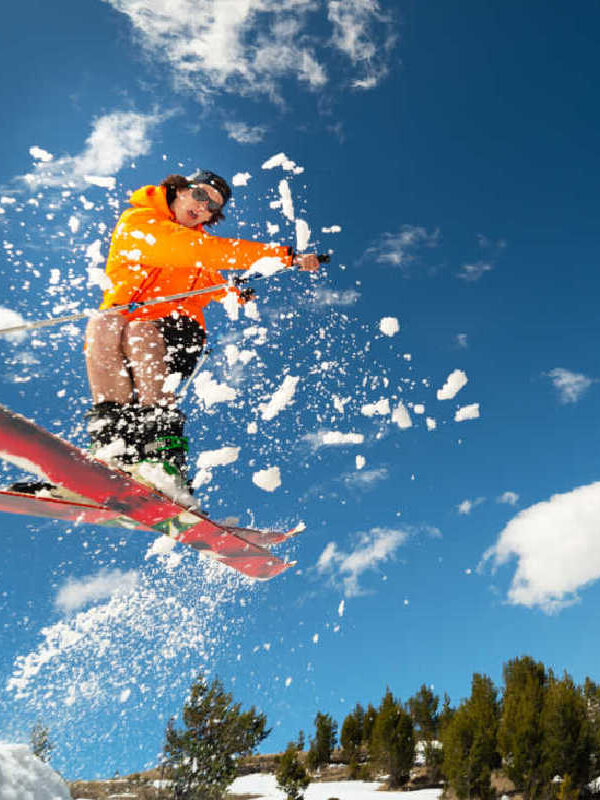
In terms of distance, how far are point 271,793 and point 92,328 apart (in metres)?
34.8

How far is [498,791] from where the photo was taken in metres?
23.5

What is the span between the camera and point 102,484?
4.02 metres

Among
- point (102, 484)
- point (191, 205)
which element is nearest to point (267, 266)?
point (191, 205)

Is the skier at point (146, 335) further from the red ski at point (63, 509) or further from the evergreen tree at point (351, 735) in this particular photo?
the evergreen tree at point (351, 735)

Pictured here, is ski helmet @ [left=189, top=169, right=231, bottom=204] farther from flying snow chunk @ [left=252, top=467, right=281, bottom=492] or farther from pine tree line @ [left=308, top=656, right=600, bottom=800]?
pine tree line @ [left=308, top=656, right=600, bottom=800]

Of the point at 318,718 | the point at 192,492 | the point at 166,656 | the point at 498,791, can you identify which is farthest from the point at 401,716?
the point at 192,492

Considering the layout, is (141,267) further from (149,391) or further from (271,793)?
(271,793)

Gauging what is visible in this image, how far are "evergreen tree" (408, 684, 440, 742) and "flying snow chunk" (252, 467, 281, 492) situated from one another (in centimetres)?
3622

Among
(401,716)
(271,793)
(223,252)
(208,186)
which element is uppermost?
(208,186)

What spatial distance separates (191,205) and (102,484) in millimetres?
2376

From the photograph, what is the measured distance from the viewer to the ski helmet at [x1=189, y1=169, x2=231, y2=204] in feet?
14.7

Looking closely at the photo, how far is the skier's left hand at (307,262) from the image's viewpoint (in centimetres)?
420

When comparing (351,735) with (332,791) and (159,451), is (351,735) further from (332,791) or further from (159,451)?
(159,451)

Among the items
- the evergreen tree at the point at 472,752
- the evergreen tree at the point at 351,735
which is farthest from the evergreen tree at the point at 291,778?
the evergreen tree at the point at 351,735
